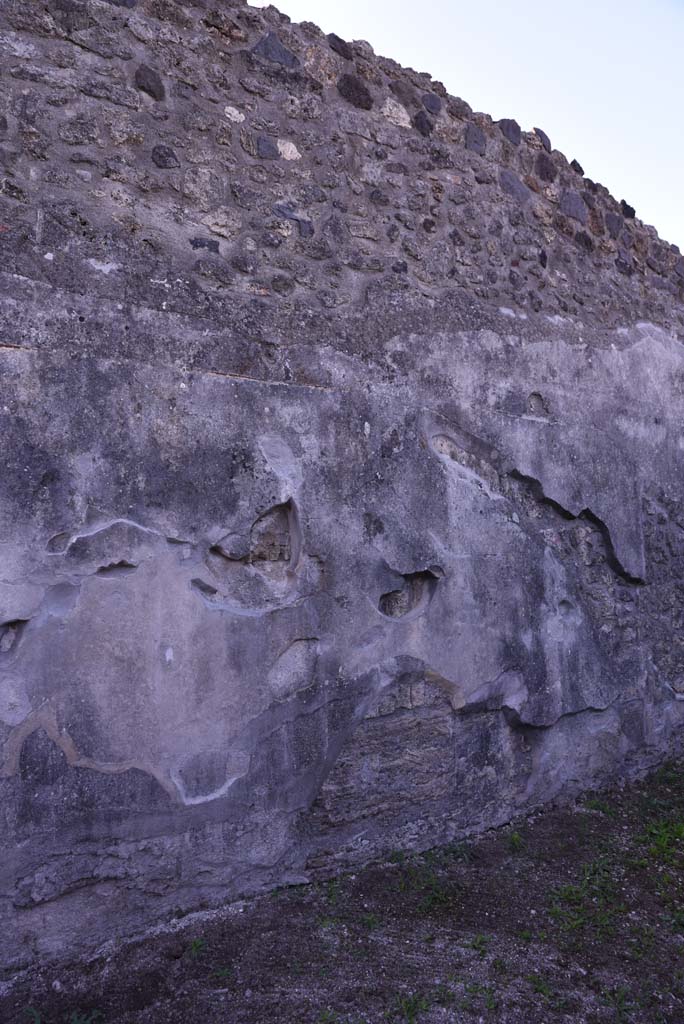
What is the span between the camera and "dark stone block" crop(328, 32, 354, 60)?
9.82 feet

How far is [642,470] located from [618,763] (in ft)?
4.39

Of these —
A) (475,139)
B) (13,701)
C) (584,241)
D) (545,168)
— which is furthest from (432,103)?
(13,701)

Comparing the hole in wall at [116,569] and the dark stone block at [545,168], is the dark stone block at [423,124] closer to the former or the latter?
the dark stone block at [545,168]

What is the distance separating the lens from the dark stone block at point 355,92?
3.00 meters

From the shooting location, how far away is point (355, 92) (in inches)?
119

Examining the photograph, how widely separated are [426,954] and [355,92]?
287 cm

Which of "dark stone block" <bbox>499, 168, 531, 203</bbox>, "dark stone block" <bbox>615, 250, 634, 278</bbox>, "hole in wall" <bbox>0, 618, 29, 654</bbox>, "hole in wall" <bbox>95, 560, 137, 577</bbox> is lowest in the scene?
"hole in wall" <bbox>0, 618, 29, 654</bbox>

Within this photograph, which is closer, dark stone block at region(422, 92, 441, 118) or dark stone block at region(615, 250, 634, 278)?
dark stone block at region(422, 92, 441, 118)

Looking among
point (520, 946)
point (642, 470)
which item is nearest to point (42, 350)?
point (520, 946)

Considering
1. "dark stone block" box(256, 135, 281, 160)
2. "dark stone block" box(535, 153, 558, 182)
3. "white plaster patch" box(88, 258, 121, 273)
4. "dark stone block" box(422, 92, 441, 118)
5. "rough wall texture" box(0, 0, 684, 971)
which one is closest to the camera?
"rough wall texture" box(0, 0, 684, 971)

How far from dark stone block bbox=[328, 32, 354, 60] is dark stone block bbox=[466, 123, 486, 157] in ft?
2.02

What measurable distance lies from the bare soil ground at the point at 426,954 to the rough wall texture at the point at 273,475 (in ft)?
0.38

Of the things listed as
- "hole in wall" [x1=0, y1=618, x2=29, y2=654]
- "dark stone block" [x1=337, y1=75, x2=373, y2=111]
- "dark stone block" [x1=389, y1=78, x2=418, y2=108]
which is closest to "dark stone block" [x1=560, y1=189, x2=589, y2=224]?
"dark stone block" [x1=389, y1=78, x2=418, y2=108]

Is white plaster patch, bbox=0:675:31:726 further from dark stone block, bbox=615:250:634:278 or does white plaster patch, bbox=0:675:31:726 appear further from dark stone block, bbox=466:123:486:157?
dark stone block, bbox=615:250:634:278
